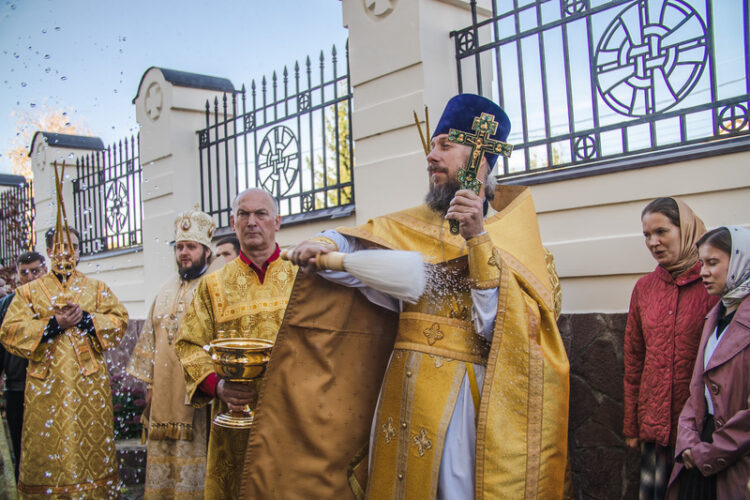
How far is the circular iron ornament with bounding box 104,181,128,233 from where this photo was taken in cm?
1035

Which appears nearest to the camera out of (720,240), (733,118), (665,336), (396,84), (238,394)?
(720,240)

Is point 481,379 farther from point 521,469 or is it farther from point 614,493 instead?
point 614,493

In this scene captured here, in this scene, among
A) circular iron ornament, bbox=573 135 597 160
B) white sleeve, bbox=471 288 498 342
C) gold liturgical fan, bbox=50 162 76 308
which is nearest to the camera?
white sleeve, bbox=471 288 498 342

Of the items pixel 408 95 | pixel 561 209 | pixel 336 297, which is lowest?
pixel 336 297

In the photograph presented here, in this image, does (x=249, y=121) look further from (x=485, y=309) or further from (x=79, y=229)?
(x=485, y=309)

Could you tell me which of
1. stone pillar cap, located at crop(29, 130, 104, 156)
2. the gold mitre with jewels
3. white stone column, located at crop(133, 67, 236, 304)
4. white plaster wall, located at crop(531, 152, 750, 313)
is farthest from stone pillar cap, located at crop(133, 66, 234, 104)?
white plaster wall, located at crop(531, 152, 750, 313)

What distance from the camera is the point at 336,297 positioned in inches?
124

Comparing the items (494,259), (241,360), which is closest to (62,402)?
(241,360)

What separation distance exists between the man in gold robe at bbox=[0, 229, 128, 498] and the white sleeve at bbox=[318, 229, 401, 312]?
320 centimetres

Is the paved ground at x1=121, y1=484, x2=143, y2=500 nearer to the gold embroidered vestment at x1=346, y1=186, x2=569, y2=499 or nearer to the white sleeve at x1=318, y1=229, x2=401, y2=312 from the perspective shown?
the gold embroidered vestment at x1=346, y1=186, x2=569, y2=499

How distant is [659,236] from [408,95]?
2.50 metres

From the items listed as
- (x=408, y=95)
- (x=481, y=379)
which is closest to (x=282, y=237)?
(x=408, y=95)

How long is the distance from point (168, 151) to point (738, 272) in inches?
286

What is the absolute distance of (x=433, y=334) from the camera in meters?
2.93
